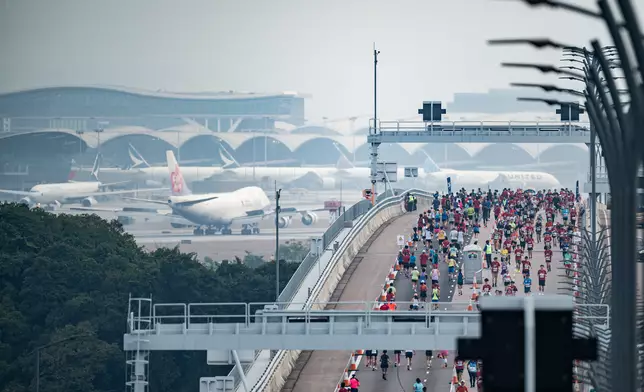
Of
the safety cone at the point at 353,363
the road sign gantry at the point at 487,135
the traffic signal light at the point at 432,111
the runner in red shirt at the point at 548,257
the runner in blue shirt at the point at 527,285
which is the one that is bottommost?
the safety cone at the point at 353,363

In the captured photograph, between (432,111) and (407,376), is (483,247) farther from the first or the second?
(432,111)

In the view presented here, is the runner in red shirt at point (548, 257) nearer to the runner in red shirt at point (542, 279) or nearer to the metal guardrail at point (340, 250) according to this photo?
the runner in red shirt at point (542, 279)

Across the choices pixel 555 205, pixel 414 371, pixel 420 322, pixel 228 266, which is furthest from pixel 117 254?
pixel 420 322

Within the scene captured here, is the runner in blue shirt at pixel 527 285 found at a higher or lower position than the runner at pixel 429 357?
higher

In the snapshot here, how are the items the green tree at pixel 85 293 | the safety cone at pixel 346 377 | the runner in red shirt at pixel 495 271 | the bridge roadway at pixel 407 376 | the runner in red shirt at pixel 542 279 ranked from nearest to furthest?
the safety cone at pixel 346 377
the bridge roadway at pixel 407 376
the runner in red shirt at pixel 542 279
the runner in red shirt at pixel 495 271
the green tree at pixel 85 293

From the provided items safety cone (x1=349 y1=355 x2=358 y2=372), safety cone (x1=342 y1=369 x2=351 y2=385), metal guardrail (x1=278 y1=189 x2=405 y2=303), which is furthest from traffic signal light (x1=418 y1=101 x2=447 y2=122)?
safety cone (x1=342 y1=369 x2=351 y2=385)

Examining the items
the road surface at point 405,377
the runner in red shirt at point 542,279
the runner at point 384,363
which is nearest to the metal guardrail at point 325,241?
the road surface at point 405,377

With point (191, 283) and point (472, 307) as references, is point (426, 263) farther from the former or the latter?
point (191, 283)
